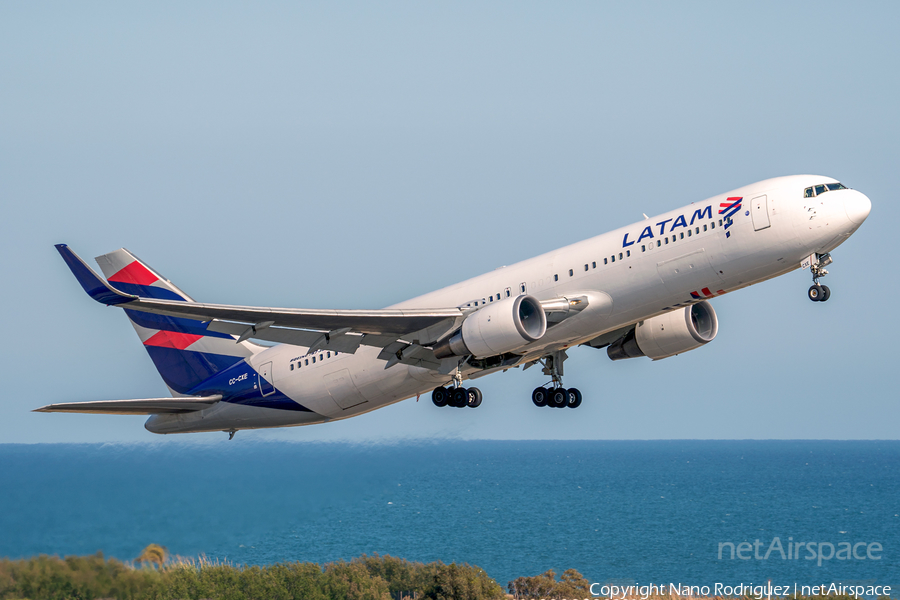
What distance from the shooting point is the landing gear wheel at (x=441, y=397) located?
30609 mm

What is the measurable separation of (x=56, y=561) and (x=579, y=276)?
2142cm

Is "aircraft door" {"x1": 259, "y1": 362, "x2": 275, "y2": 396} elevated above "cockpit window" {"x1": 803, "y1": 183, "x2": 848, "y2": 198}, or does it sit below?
below

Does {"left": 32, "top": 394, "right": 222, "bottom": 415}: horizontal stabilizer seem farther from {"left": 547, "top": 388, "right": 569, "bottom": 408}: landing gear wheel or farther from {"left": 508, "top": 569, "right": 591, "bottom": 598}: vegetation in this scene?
{"left": 508, "top": 569, "right": 591, "bottom": 598}: vegetation

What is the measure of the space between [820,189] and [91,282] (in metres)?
20.4

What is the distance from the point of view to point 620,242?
26.4 meters

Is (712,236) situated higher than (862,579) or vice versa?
(712,236)

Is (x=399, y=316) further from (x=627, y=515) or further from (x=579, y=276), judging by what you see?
(x=627, y=515)

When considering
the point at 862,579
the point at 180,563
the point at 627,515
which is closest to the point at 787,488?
the point at 627,515

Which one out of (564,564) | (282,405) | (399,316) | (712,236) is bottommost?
(564,564)

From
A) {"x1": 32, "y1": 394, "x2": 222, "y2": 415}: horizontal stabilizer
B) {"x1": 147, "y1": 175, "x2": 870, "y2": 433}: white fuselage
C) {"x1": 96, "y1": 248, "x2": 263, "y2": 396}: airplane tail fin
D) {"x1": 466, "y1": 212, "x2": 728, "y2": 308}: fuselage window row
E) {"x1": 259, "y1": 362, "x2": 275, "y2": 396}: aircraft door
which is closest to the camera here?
{"x1": 147, "y1": 175, "x2": 870, "y2": 433}: white fuselage

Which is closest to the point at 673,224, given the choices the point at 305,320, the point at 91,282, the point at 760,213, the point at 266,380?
the point at 760,213

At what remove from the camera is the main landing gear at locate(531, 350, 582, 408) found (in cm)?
3216

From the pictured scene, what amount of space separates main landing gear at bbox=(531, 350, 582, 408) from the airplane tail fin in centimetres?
1101

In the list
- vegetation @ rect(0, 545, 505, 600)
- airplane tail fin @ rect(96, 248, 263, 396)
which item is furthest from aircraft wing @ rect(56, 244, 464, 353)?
vegetation @ rect(0, 545, 505, 600)
